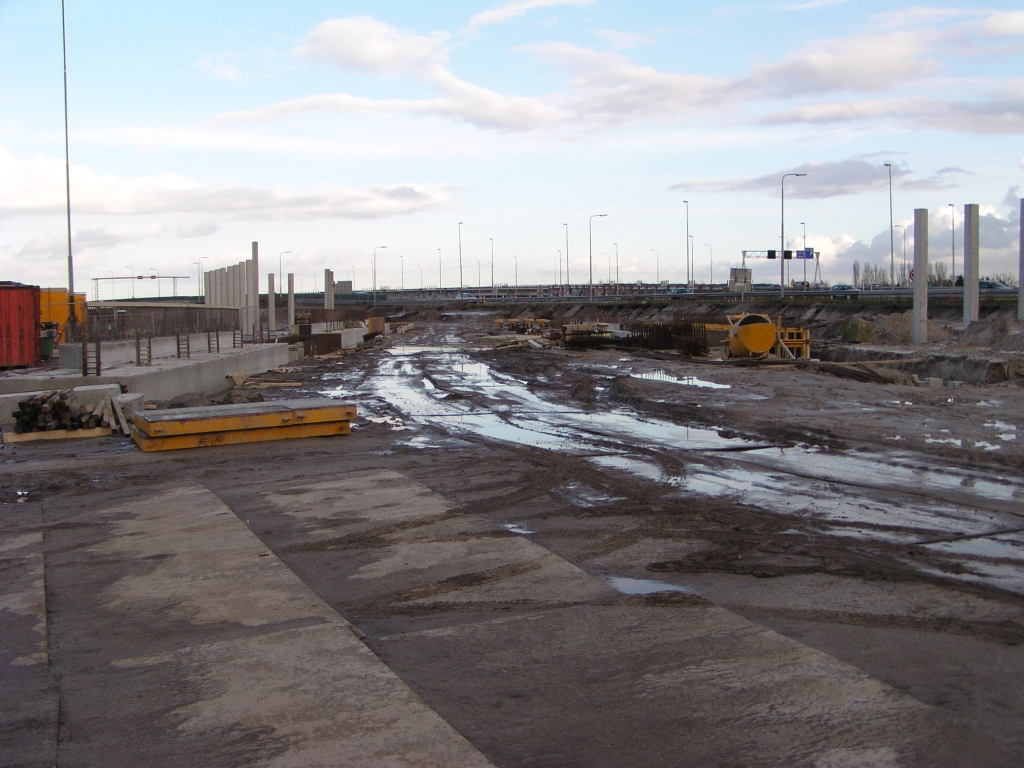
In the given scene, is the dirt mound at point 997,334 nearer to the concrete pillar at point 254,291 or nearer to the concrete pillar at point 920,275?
the concrete pillar at point 920,275

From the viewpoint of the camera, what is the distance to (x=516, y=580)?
698 cm

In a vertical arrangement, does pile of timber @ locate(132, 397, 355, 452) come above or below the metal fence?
below

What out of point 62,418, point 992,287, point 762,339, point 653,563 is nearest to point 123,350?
point 62,418

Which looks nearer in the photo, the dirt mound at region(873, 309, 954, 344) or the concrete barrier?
the concrete barrier

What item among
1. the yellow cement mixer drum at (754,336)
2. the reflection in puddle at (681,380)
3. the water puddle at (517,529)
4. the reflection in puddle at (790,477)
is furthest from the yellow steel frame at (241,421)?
the yellow cement mixer drum at (754,336)

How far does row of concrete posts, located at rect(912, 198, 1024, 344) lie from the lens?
3503 centimetres

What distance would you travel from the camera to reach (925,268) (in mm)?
36344

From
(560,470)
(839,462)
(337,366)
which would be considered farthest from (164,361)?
(839,462)

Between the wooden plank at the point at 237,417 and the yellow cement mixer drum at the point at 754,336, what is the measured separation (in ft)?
66.2

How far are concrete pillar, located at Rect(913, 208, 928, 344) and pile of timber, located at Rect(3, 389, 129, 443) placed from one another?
103 feet

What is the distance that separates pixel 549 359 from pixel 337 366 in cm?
867

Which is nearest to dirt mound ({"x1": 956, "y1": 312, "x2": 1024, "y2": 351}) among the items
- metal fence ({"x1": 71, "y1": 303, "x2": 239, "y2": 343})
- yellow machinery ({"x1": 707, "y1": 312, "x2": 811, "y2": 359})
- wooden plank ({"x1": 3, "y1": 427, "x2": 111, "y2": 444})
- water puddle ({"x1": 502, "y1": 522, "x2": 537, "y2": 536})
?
yellow machinery ({"x1": 707, "y1": 312, "x2": 811, "y2": 359})

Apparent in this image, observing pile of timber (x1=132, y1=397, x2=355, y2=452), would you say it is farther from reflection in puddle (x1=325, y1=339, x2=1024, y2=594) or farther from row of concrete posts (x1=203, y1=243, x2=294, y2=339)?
row of concrete posts (x1=203, y1=243, x2=294, y2=339)

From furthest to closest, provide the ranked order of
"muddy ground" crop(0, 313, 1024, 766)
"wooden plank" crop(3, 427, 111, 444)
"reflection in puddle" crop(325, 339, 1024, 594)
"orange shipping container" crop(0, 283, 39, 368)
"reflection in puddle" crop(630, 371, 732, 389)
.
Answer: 1. "reflection in puddle" crop(630, 371, 732, 389)
2. "orange shipping container" crop(0, 283, 39, 368)
3. "wooden plank" crop(3, 427, 111, 444)
4. "reflection in puddle" crop(325, 339, 1024, 594)
5. "muddy ground" crop(0, 313, 1024, 766)
